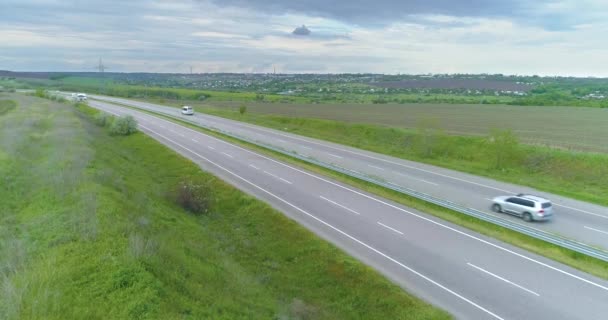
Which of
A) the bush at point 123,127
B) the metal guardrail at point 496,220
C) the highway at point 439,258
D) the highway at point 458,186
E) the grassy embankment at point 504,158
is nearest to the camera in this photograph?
the highway at point 439,258

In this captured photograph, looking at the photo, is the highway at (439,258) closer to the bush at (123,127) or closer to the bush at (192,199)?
the bush at (192,199)

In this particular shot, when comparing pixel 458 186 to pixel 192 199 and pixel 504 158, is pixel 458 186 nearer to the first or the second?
pixel 504 158

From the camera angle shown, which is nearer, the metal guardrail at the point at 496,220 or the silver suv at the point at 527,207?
the metal guardrail at the point at 496,220

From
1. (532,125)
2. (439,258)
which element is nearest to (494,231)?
(439,258)

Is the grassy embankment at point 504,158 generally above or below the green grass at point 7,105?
below

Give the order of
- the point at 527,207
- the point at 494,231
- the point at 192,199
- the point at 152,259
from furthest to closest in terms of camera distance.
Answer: the point at 192,199 < the point at 527,207 < the point at 494,231 < the point at 152,259

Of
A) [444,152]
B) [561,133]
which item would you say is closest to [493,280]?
[444,152]

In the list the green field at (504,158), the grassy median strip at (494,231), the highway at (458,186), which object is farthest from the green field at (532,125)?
the grassy median strip at (494,231)
